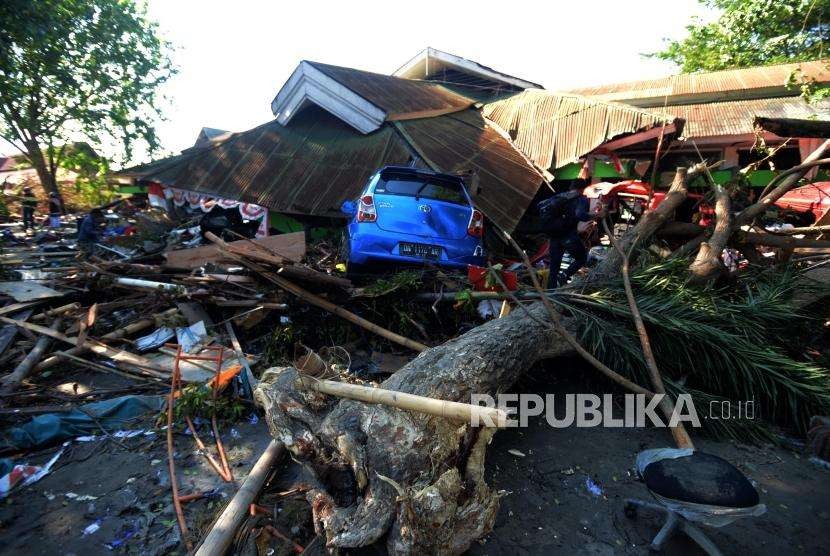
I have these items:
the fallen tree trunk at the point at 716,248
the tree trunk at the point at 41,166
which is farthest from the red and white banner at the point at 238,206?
the tree trunk at the point at 41,166

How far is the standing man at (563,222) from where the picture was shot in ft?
20.4

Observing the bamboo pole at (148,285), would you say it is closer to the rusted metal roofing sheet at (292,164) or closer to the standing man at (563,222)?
the rusted metal roofing sheet at (292,164)

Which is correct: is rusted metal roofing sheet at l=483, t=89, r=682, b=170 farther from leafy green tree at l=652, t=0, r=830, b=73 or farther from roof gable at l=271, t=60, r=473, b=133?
leafy green tree at l=652, t=0, r=830, b=73

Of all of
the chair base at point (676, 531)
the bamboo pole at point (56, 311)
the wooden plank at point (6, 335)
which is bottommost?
the chair base at point (676, 531)

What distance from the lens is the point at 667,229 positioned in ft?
18.4

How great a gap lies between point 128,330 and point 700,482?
594cm

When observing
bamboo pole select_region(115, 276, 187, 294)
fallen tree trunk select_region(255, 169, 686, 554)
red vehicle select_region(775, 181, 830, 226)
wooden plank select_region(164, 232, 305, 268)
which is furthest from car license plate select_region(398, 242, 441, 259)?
red vehicle select_region(775, 181, 830, 226)

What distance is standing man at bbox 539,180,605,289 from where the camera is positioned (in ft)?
20.4

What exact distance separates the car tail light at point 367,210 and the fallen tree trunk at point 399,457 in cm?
291

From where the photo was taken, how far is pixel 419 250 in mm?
5859

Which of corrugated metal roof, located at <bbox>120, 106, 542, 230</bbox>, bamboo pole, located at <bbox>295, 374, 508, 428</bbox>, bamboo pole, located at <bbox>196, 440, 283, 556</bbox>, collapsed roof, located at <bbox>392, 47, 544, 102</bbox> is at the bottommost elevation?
bamboo pole, located at <bbox>196, 440, 283, 556</bbox>

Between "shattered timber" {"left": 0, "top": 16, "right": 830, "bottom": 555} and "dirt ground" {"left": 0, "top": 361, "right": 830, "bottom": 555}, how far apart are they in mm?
18

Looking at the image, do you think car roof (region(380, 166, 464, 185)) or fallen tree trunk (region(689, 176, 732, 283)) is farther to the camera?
car roof (region(380, 166, 464, 185))

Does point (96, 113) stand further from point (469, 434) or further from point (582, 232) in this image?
point (469, 434)
